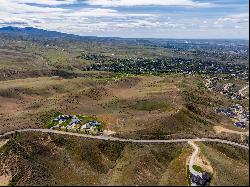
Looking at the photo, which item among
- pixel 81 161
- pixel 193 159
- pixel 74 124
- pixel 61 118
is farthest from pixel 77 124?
pixel 193 159

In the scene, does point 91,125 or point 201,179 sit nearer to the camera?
point 201,179

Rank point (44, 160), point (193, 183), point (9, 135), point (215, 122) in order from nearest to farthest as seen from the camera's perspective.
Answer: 1. point (193, 183)
2. point (44, 160)
3. point (9, 135)
4. point (215, 122)

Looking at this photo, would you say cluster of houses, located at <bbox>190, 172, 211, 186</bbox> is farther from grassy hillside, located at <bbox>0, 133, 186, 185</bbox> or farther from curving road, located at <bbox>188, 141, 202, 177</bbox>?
grassy hillside, located at <bbox>0, 133, 186, 185</bbox>

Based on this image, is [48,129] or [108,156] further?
[48,129]

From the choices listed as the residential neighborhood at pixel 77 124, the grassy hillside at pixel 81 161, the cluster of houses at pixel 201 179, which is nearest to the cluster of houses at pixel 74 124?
the residential neighborhood at pixel 77 124

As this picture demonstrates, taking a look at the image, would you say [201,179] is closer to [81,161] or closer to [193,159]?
[193,159]

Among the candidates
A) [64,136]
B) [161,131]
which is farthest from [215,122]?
[64,136]

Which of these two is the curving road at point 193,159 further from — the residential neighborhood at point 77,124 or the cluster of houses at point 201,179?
the residential neighborhood at point 77,124

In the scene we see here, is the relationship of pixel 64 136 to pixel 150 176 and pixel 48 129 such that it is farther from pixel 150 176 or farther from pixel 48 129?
pixel 150 176
